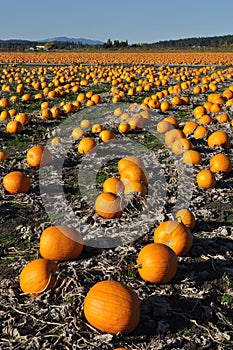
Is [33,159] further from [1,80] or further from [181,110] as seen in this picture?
[1,80]

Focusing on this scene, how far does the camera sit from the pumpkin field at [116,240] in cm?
436

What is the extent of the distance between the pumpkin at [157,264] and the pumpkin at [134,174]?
238 cm

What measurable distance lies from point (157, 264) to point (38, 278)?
1472mm

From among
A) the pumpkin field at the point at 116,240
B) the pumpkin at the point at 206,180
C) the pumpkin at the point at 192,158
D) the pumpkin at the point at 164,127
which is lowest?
the pumpkin field at the point at 116,240

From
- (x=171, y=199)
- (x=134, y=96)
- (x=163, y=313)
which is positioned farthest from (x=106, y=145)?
(x=134, y=96)

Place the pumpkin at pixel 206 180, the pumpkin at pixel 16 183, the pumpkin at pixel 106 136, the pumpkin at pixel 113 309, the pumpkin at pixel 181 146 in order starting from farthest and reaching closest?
the pumpkin at pixel 106 136 → the pumpkin at pixel 181 146 → the pumpkin at pixel 206 180 → the pumpkin at pixel 16 183 → the pumpkin at pixel 113 309

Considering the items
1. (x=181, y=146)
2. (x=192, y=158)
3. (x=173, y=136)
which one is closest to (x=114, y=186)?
(x=192, y=158)

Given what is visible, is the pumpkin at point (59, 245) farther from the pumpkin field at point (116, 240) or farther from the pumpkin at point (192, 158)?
the pumpkin at point (192, 158)

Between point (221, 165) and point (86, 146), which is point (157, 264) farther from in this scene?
point (86, 146)

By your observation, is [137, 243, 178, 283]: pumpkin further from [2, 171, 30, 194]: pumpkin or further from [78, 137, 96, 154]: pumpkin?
[78, 137, 96, 154]: pumpkin

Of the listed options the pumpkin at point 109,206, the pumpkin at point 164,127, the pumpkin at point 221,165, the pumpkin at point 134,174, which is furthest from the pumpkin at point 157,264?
the pumpkin at point 164,127

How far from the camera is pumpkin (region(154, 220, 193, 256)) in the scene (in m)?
5.62

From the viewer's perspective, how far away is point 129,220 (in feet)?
22.4

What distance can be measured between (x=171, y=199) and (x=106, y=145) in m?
3.97
